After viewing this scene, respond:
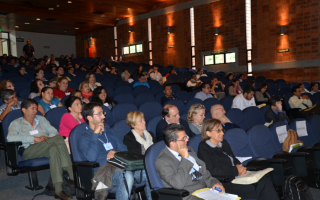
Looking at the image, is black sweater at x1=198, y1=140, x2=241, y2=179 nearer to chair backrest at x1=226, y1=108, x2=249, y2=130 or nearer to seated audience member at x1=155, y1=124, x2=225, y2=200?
seated audience member at x1=155, y1=124, x2=225, y2=200

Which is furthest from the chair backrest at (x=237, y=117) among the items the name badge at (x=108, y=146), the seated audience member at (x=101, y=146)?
the name badge at (x=108, y=146)

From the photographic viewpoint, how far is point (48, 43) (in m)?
20.7

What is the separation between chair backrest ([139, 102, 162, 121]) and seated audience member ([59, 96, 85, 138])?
4.08 feet

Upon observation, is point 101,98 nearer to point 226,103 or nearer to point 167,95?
point 167,95

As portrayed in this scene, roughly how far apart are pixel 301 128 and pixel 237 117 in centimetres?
91

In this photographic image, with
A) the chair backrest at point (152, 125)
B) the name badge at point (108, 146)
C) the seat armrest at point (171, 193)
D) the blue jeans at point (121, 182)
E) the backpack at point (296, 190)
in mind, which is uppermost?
the chair backrest at point (152, 125)

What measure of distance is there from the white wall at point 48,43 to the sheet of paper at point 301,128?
1961 cm

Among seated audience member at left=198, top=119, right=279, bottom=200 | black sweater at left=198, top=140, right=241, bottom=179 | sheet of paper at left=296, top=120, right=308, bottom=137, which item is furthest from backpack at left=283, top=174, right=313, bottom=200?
sheet of paper at left=296, top=120, right=308, bottom=137

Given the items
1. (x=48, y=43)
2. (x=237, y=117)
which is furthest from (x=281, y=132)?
(x=48, y=43)

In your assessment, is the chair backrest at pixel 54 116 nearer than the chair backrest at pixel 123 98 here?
Yes

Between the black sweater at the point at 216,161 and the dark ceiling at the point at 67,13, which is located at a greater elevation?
the dark ceiling at the point at 67,13

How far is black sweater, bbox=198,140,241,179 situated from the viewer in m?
2.48

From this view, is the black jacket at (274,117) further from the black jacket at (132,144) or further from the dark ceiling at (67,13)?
the dark ceiling at (67,13)

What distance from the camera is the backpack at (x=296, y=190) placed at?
2.62 meters
